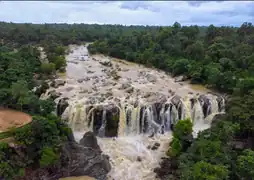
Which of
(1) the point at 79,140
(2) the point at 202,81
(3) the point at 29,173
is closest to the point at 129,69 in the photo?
(2) the point at 202,81

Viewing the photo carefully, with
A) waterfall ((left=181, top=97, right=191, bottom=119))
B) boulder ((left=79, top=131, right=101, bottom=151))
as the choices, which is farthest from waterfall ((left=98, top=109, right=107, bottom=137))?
waterfall ((left=181, top=97, right=191, bottom=119))

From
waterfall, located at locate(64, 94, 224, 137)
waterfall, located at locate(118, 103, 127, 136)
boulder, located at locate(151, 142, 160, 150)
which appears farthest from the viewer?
waterfall, located at locate(64, 94, 224, 137)

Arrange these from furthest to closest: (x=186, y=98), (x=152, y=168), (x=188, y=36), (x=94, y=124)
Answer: (x=188, y=36) < (x=186, y=98) < (x=94, y=124) < (x=152, y=168)

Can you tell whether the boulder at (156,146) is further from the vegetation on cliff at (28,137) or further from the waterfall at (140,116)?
the vegetation on cliff at (28,137)

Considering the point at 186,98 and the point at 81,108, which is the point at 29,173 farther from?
the point at 186,98

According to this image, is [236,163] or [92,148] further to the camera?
[92,148]

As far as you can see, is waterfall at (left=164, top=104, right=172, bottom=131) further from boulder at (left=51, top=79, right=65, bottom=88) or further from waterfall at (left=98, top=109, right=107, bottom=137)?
boulder at (left=51, top=79, right=65, bottom=88)
